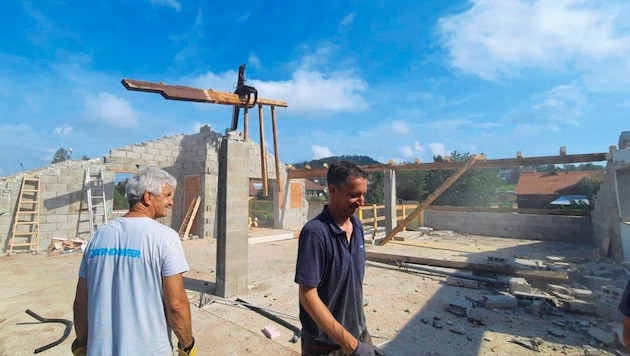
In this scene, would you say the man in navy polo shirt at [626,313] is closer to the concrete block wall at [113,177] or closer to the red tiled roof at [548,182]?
the concrete block wall at [113,177]

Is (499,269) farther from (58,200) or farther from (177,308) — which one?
(58,200)

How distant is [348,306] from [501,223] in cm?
1217

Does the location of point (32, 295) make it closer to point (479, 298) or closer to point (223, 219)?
point (223, 219)

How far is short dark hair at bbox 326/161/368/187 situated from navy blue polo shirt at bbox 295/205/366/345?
8.9 inches

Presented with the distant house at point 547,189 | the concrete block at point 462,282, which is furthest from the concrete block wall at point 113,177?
the distant house at point 547,189

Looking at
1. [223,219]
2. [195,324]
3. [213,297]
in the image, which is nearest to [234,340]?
[195,324]

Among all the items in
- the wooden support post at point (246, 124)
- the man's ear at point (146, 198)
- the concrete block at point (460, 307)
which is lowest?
the concrete block at point (460, 307)

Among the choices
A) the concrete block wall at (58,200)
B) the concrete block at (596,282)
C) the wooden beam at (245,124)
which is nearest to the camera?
the concrete block at (596,282)

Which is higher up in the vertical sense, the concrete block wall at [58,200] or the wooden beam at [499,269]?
the concrete block wall at [58,200]

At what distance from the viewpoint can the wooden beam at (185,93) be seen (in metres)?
4.01

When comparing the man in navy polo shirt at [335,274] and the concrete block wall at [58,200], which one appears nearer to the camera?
the man in navy polo shirt at [335,274]

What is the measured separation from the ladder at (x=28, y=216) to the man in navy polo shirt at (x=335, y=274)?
10892 mm

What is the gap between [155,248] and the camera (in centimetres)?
168

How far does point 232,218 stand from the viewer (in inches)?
197
